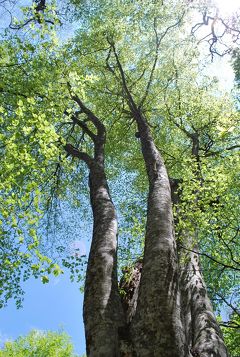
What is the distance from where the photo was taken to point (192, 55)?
17.8m

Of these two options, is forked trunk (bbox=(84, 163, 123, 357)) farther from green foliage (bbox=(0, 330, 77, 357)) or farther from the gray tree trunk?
green foliage (bbox=(0, 330, 77, 357))

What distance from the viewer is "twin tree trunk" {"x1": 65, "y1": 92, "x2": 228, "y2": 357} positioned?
14.9 feet

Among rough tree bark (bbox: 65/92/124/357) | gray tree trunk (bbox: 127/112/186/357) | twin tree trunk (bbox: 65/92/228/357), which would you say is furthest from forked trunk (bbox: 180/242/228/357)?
rough tree bark (bbox: 65/92/124/357)

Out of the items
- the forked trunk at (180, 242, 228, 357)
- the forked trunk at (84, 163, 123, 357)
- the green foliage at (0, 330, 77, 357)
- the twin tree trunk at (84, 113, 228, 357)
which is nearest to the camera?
the twin tree trunk at (84, 113, 228, 357)

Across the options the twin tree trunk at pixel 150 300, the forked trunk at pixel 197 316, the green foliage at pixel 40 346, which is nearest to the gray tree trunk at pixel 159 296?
the twin tree trunk at pixel 150 300

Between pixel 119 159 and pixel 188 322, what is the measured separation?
12.9m

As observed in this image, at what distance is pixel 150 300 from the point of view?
4.90m

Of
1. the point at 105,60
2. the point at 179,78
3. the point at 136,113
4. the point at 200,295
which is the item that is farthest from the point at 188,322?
the point at 179,78

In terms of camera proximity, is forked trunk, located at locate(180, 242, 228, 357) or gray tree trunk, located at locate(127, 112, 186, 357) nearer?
gray tree trunk, located at locate(127, 112, 186, 357)

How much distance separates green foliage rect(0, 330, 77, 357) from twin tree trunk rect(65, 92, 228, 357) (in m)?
25.2

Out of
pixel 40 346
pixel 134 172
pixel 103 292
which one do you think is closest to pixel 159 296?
pixel 103 292

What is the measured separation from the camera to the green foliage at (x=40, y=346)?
29.4 metres

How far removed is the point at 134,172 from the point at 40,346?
19461 mm

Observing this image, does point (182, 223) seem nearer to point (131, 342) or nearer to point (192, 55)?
point (131, 342)
